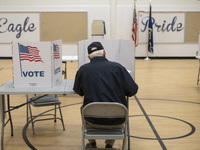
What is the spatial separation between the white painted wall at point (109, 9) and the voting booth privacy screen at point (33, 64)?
9.41 metres

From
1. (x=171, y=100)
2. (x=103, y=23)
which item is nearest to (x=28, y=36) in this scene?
(x=103, y=23)

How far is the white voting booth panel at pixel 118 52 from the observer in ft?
12.1

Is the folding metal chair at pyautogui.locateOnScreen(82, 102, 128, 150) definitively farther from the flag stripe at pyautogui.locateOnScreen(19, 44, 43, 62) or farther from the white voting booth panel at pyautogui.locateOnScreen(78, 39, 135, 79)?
the white voting booth panel at pyautogui.locateOnScreen(78, 39, 135, 79)

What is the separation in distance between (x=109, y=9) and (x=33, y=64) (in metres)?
9.65

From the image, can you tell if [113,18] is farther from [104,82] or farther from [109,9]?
[104,82]

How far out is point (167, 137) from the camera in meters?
3.71

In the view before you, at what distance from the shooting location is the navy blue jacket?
2.61m

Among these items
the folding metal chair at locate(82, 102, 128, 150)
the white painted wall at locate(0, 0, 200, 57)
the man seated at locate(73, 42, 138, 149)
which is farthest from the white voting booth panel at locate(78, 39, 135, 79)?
the white painted wall at locate(0, 0, 200, 57)

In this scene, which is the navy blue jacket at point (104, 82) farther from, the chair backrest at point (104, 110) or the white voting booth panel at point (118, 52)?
the white voting booth panel at point (118, 52)

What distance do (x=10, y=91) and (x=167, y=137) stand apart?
195cm

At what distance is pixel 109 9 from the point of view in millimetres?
12398

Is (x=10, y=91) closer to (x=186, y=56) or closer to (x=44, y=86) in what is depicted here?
(x=44, y=86)

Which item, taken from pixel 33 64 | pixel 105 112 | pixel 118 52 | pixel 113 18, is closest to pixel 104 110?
pixel 105 112

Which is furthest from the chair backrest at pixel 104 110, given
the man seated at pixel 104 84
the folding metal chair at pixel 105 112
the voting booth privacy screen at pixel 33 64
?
the voting booth privacy screen at pixel 33 64
